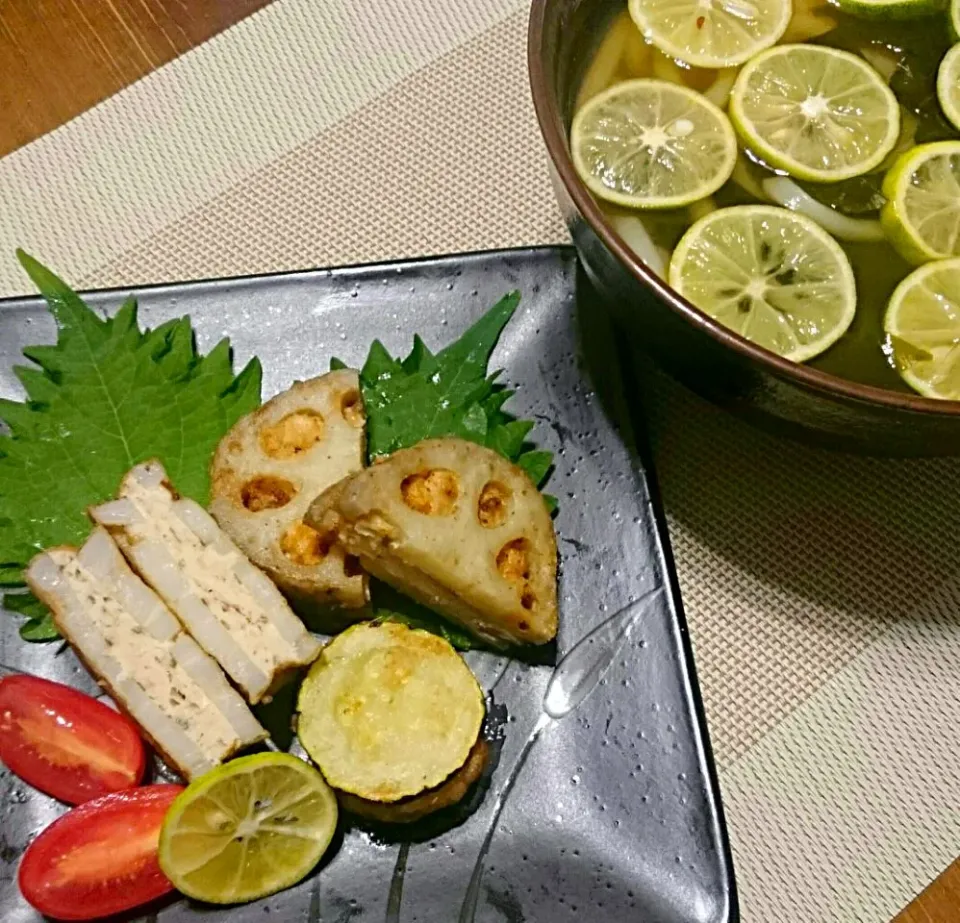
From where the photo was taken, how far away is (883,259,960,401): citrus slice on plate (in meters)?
1.41

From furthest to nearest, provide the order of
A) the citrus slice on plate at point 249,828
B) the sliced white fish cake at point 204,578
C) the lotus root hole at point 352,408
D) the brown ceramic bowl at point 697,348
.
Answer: the lotus root hole at point 352,408, the sliced white fish cake at point 204,578, the citrus slice on plate at point 249,828, the brown ceramic bowl at point 697,348

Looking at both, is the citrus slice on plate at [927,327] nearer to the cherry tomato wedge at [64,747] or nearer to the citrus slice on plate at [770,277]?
the citrus slice on plate at [770,277]

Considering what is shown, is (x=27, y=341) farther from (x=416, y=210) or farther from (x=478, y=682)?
(x=478, y=682)

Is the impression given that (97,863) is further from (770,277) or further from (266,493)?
(770,277)

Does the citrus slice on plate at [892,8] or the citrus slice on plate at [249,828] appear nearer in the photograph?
the citrus slice on plate at [249,828]

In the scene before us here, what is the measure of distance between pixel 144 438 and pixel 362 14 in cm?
109

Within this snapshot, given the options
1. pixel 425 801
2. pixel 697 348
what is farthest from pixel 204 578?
pixel 697 348

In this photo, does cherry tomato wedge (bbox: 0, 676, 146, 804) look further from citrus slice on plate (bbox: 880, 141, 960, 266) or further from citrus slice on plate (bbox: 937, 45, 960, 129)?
citrus slice on plate (bbox: 937, 45, 960, 129)

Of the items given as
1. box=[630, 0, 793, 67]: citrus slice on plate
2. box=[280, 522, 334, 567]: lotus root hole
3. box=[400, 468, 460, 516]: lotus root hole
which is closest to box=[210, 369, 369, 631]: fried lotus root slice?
box=[280, 522, 334, 567]: lotus root hole

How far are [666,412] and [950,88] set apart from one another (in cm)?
69

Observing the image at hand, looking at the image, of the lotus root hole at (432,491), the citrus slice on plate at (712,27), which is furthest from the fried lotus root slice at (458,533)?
the citrus slice on plate at (712,27)

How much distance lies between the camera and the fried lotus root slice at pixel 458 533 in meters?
1.44

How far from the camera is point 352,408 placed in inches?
63.3

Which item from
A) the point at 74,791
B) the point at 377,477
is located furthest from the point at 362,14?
the point at 74,791
